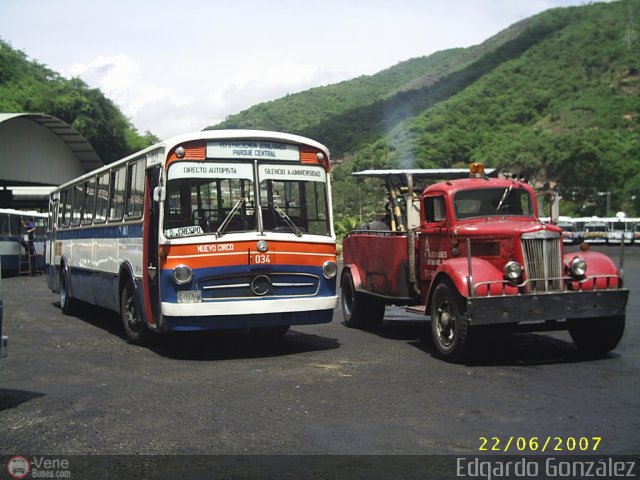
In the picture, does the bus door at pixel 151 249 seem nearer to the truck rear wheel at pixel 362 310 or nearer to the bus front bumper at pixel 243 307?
the bus front bumper at pixel 243 307

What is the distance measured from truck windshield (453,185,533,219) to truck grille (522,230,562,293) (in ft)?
4.54

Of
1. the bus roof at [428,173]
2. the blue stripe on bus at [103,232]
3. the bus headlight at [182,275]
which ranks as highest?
the bus roof at [428,173]

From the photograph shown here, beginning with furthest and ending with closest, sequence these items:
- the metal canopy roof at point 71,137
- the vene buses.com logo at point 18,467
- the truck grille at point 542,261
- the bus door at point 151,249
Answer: the metal canopy roof at point 71,137 → the bus door at point 151,249 → the truck grille at point 542,261 → the vene buses.com logo at point 18,467

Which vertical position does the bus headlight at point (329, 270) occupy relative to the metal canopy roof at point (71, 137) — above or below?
below

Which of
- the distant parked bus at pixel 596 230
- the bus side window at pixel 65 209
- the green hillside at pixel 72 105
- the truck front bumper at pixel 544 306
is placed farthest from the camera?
the distant parked bus at pixel 596 230

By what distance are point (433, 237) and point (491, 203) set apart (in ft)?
3.12

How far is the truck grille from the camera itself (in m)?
10.6

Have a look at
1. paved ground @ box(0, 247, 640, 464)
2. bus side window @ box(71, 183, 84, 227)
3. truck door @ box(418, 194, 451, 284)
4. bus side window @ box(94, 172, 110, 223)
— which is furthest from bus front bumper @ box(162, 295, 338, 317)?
bus side window @ box(71, 183, 84, 227)

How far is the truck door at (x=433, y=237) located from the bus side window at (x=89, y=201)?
6638mm

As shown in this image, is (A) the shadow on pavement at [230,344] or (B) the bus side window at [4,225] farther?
(B) the bus side window at [4,225]

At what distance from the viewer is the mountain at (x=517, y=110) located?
9706cm

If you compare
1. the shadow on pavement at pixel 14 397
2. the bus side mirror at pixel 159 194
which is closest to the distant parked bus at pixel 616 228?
the bus side mirror at pixel 159 194

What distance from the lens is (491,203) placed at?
40.1 feet

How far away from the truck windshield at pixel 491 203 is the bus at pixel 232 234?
1.88 meters
